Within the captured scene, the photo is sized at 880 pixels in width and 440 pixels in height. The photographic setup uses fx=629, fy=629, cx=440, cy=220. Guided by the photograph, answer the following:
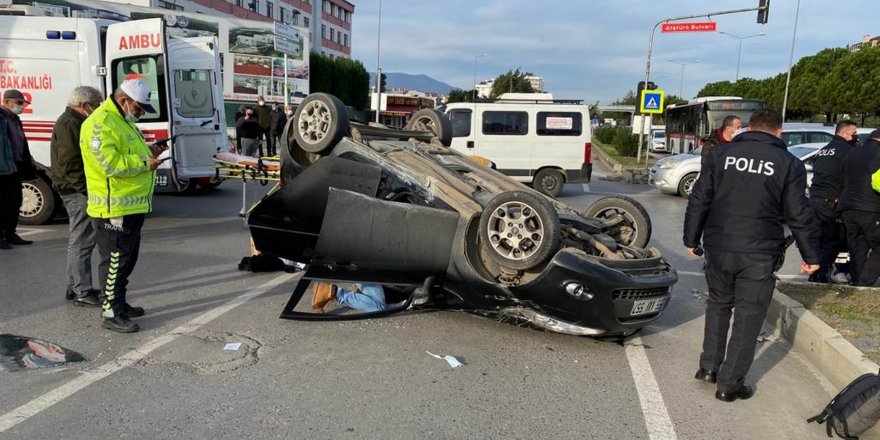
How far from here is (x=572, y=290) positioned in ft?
13.6

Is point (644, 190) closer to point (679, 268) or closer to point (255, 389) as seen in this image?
point (679, 268)

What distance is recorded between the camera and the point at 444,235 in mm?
4617

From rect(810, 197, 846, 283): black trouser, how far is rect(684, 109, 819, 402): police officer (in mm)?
3160

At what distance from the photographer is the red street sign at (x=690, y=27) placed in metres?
21.9

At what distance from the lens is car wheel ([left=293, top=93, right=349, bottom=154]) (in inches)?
208

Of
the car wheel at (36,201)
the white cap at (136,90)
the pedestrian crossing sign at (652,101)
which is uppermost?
the pedestrian crossing sign at (652,101)

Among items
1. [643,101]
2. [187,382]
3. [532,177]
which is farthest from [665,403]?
[643,101]

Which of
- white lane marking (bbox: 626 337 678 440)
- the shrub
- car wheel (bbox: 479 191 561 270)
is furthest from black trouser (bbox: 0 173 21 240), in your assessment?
the shrub

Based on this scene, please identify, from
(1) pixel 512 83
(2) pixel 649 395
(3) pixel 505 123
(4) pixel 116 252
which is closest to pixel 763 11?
(3) pixel 505 123

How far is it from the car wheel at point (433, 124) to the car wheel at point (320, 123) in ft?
4.59

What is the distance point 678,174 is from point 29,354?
13.9 metres

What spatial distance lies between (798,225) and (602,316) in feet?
4.31

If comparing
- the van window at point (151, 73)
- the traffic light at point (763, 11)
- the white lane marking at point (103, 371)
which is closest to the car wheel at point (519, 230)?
the white lane marking at point (103, 371)

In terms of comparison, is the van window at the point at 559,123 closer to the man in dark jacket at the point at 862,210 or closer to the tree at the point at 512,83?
the man in dark jacket at the point at 862,210
